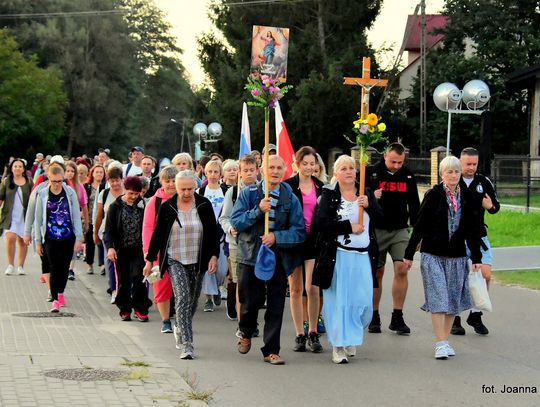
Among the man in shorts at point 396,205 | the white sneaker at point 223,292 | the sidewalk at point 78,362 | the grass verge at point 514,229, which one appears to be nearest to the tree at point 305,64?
the grass verge at point 514,229

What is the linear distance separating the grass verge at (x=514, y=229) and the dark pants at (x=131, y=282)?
10887 millimetres

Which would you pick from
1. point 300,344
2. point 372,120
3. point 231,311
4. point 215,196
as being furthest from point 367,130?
point 215,196

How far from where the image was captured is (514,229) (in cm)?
2281

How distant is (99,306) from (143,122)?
249 ft

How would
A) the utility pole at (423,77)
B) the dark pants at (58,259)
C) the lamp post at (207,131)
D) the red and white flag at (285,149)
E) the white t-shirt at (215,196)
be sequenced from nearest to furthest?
1. the dark pants at (58,259)
2. the white t-shirt at (215,196)
3. the red and white flag at (285,149)
4. the utility pole at (423,77)
5. the lamp post at (207,131)

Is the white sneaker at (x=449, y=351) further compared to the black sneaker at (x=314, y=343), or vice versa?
the black sneaker at (x=314, y=343)

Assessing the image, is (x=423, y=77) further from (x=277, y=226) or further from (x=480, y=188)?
(x=277, y=226)

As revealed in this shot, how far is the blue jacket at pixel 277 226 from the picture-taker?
30.2 feet

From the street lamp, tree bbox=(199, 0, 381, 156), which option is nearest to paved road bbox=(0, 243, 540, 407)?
the street lamp

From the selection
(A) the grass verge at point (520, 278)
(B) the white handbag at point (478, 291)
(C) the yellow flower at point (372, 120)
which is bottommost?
(A) the grass verge at point (520, 278)

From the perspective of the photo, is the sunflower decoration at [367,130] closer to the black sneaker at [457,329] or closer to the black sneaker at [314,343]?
the black sneaker at [314,343]

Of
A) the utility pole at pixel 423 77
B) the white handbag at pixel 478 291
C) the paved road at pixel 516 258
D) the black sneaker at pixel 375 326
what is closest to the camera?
the white handbag at pixel 478 291

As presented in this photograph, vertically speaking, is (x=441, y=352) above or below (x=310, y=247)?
below

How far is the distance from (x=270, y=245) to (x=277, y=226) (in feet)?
0.76
